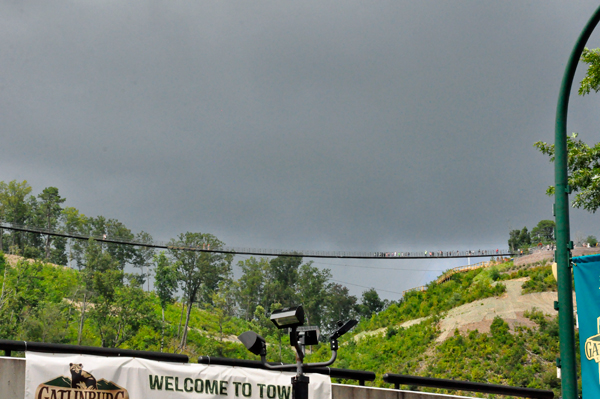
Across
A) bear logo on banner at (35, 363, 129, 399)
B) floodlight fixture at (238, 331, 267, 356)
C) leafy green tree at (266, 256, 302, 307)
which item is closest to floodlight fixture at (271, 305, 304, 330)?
floodlight fixture at (238, 331, 267, 356)

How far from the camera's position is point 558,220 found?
678cm

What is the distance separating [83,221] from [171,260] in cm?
5603

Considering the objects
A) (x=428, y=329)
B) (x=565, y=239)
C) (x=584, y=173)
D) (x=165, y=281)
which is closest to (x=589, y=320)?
(x=565, y=239)

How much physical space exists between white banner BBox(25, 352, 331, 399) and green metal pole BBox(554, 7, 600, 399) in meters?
4.23

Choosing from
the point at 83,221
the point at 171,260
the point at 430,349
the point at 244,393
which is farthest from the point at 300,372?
the point at 83,221

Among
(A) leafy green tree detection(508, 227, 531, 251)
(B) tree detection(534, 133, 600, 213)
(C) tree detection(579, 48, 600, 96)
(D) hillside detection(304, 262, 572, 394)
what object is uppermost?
(A) leafy green tree detection(508, 227, 531, 251)

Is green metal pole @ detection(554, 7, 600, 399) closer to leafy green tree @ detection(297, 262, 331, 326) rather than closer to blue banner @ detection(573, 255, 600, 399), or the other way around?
blue banner @ detection(573, 255, 600, 399)

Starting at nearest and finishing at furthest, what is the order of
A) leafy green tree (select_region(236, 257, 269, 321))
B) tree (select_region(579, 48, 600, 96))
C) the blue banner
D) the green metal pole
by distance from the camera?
1. the green metal pole
2. the blue banner
3. tree (select_region(579, 48, 600, 96))
4. leafy green tree (select_region(236, 257, 269, 321))

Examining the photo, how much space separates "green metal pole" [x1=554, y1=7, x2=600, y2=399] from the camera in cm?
640

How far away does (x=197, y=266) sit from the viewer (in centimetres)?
9306

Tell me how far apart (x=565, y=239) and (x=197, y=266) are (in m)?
89.7

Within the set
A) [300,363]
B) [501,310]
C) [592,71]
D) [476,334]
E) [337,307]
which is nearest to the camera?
[300,363]

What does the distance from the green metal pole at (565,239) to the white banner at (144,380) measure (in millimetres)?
4233

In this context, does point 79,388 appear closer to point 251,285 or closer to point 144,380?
point 144,380
